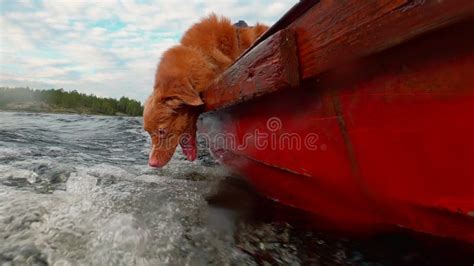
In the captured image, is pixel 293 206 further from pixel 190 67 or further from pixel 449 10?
pixel 449 10

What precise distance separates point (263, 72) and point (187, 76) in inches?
58.2

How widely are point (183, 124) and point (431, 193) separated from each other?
2.58 meters

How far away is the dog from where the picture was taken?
10.4ft

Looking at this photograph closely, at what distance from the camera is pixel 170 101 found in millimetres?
3213

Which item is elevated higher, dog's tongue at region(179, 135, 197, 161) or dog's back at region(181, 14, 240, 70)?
dog's back at region(181, 14, 240, 70)

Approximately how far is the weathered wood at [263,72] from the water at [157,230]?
0.95 m

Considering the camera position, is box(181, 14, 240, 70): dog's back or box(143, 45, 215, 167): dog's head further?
box(181, 14, 240, 70): dog's back

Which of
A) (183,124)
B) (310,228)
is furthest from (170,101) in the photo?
(310,228)

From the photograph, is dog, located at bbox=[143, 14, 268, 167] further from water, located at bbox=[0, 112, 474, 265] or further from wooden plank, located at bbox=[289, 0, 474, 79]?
wooden plank, located at bbox=[289, 0, 474, 79]

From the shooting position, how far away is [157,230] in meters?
2.26

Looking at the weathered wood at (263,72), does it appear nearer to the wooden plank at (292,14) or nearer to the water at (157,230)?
the wooden plank at (292,14)

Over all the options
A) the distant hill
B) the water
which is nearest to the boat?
the water

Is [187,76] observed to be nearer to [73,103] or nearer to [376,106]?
[376,106]

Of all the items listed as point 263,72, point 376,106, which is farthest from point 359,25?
point 263,72
